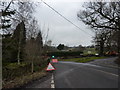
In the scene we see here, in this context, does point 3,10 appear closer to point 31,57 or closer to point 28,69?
point 31,57

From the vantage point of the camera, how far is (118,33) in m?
21.3

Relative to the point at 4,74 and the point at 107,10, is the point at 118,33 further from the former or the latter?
the point at 4,74

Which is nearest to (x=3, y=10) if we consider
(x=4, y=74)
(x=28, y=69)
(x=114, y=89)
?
(x=4, y=74)

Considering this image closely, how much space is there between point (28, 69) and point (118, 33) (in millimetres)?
15270

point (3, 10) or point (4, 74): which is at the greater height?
point (3, 10)

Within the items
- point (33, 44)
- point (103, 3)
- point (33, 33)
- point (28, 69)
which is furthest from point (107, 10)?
point (28, 69)

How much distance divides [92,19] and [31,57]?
14578mm

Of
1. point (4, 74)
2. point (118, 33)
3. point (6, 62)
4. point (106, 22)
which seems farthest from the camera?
point (106, 22)

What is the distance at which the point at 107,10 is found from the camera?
876 inches

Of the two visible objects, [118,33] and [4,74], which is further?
[118,33]

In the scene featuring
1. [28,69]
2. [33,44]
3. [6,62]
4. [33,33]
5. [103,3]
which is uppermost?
[103,3]

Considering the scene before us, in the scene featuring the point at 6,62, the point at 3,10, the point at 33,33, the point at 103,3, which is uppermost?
the point at 103,3

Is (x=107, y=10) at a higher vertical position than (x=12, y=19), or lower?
higher

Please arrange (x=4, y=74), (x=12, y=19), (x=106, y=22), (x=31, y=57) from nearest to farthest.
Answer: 1. (x=4, y=74)
2. (x=12, y=19)
3. (x=31, y=57)
4. (x=106, y=22)
